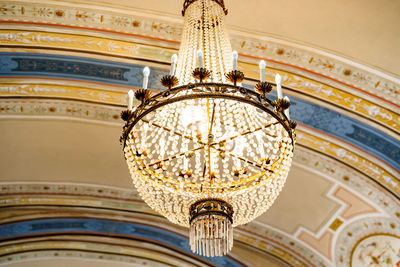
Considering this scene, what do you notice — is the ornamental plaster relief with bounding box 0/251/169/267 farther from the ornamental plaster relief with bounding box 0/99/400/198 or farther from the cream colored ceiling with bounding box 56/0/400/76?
the cream colored ceiling with bounding box 56/0/400/76

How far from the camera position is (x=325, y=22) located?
5324 mm


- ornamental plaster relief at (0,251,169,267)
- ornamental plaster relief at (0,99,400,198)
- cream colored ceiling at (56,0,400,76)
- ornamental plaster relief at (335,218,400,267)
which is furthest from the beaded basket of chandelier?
ornamental plaster relief at (0,251,169,267)

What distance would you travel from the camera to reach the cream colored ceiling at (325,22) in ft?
17.0

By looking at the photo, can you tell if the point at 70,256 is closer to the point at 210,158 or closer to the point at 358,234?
the point at 358,234

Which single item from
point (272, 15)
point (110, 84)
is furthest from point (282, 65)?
point (110, 84)

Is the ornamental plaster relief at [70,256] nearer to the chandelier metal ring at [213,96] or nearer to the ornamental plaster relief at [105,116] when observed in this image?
the ornamental plaster relief at [105,116]

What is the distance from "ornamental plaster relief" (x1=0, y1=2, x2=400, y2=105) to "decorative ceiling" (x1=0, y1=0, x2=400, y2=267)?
0.01m

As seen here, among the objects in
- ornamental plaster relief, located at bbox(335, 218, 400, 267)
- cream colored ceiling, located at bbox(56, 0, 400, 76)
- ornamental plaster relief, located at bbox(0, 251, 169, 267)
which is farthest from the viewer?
ornamental plaster relief, located at bbox(0, 251, 169, 267)

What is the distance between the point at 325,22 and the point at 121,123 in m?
2.90

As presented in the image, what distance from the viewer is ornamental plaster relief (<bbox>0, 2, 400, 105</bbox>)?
534 cm

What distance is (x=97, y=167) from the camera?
23.6ft

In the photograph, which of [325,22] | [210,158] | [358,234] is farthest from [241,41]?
[358,234]

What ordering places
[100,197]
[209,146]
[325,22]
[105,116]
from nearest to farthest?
[209,146]
[325,22]
[105,116]
[100,197]

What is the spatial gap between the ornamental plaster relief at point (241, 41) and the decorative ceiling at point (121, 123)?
1 centimetres
